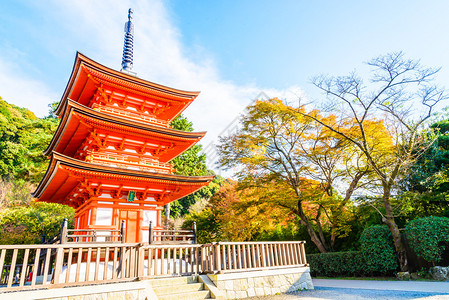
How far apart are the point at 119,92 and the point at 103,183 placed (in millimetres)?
4480

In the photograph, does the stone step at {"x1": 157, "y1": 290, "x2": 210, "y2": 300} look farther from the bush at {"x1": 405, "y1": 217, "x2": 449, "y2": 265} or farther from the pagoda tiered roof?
the bush at {"x1": 405, "y1": 217, "x2": 449, "y2": 265}

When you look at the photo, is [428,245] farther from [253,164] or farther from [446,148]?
[253,164]

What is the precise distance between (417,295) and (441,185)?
732cm

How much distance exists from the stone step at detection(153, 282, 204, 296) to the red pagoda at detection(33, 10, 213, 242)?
15.6 feet

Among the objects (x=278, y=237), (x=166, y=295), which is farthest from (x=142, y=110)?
(x=278, y=237)

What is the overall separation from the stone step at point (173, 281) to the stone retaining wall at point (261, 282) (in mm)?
459

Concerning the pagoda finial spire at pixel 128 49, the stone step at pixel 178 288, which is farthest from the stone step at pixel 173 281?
the pagoda finial spire at pixel 128 49

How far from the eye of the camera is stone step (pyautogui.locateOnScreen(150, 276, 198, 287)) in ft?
19.9

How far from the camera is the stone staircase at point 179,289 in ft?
19.0

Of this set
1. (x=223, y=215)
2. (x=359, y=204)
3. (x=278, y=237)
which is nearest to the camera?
(x=359, y=204)

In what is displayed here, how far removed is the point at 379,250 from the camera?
10.6 m

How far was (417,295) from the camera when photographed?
20.9 feet

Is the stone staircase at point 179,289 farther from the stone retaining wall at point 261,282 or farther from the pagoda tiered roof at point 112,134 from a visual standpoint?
the pagoda tiered roof at point 112,134

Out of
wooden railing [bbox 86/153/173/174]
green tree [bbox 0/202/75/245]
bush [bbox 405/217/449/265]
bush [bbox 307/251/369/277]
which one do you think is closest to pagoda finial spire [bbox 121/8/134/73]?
wooden railing [bbox 86/153/173/174]
